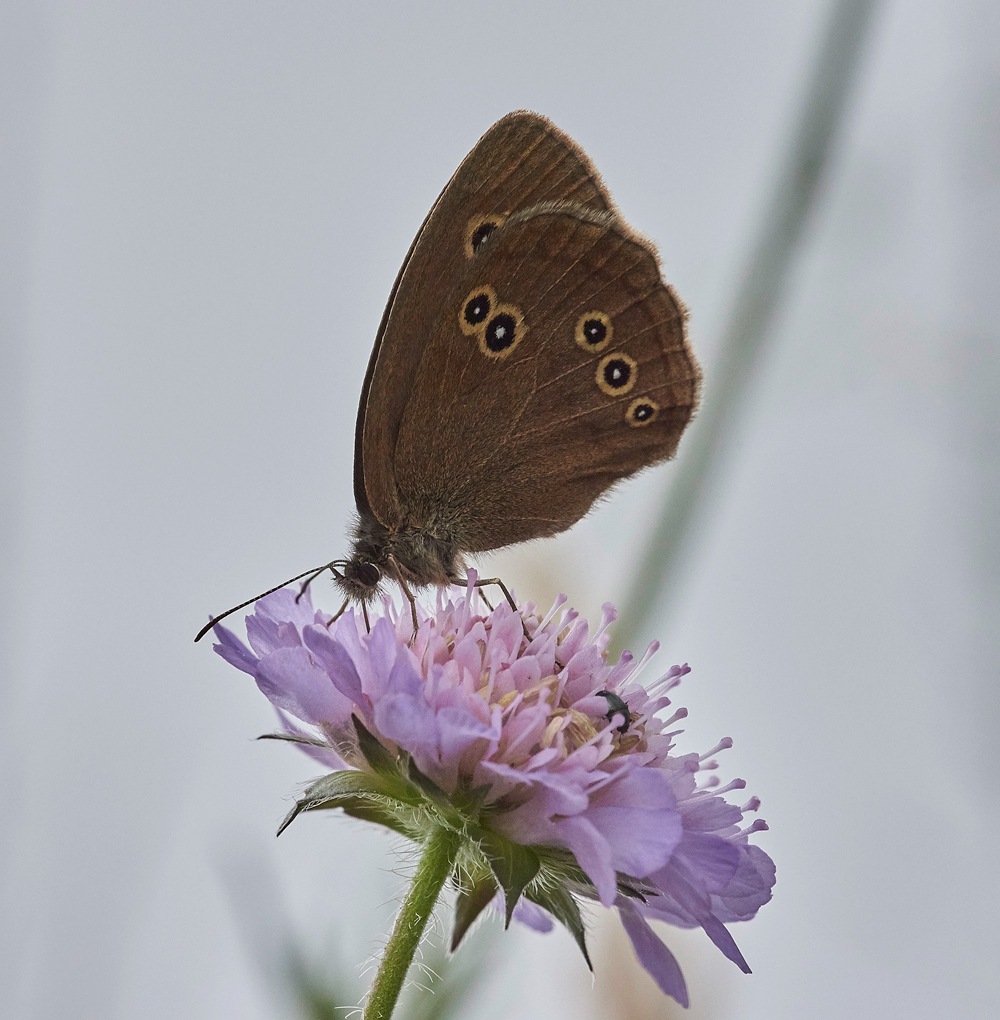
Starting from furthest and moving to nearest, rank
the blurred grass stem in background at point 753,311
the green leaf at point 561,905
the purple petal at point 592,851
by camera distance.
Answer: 1. the blurred grass stem in background at point 753,311
2. the green leaf at point 561,905
3. the purple petal at point 592,851

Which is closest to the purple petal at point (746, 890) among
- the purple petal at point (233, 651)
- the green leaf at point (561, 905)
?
the green leaf at point (561, 905)

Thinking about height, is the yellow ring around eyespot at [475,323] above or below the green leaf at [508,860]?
above

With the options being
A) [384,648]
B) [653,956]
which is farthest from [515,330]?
[653,956]

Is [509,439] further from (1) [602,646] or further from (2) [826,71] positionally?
(2) [826,71]

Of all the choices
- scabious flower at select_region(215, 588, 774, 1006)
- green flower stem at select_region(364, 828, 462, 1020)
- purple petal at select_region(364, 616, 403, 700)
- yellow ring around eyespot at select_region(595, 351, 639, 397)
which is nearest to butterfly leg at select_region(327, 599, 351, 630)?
scabious flower at select_region(215, 588, 774, 1006)

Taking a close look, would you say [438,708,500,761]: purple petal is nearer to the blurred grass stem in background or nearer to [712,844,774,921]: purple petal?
[712,844,774,921]: purple petal

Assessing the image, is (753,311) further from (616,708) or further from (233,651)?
(233,651)

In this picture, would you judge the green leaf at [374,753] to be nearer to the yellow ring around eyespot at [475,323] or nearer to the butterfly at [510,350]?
the butterfly at [510,350]

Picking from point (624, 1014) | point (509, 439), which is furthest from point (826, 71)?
point (624, 1014)
